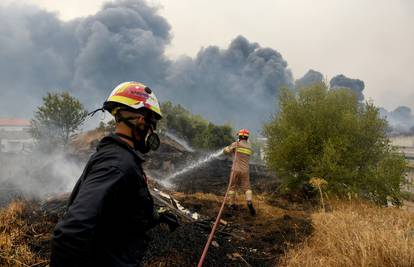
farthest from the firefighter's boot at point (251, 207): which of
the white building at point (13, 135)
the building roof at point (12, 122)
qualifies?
the building roof at point (12, 122)

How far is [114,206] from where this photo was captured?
185cm

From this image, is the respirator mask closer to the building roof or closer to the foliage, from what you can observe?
the foliage

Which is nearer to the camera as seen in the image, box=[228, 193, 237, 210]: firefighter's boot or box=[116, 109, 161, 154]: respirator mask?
box=[116, 109, 161, 154]: respirator mask

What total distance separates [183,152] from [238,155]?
23.5 metres

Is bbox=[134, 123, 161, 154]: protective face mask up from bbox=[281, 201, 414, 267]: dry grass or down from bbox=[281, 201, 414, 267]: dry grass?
up

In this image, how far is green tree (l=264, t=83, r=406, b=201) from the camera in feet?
49.0

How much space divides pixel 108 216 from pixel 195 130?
46.1 m

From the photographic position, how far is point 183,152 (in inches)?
1328

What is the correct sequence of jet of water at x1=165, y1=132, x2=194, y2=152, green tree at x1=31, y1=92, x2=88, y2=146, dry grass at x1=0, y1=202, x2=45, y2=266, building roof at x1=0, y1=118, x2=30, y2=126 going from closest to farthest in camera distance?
dry grass at x1=0, y1=202, x2=45, y2=266
green tree at x1=31, y1=92, x2=88, y2=146
jet of water at x1=165, y1=132, x2=194, y2=152
building roof at x1=0, y1=118, x2=30, y2=126

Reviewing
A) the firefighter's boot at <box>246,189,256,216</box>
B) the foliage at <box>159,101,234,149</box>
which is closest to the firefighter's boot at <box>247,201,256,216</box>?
A: the firefighter's boot at <box>246,189,256,216</box>

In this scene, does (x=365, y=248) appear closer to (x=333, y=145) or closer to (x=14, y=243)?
(x=14, y=243)

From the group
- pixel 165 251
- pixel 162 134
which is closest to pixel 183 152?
pixel 162 134

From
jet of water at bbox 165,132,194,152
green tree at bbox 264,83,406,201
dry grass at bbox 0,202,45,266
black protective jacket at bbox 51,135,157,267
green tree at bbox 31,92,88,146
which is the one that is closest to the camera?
black protective jacket at bbox 51,135,157,267

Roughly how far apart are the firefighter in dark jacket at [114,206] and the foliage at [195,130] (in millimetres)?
41855
